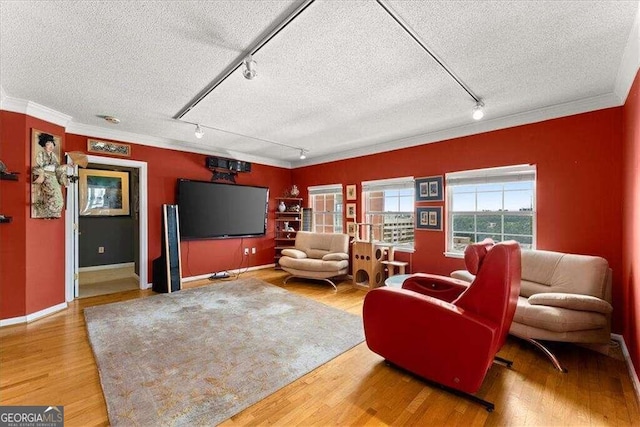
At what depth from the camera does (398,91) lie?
2.63 metres

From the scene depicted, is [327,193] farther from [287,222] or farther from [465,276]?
[465,276]

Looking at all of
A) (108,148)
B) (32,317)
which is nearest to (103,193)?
(108,148)

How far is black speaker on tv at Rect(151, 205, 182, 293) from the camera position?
417 cm

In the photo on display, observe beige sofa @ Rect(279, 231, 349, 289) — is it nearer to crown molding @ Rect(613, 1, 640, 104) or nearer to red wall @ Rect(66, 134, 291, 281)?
red wall @ Rect(66, 134, 291, 281)

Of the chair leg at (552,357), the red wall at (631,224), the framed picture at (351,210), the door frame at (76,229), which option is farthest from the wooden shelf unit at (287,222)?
the red wall at (631,224)

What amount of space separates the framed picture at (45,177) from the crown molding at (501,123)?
4368 millimetres

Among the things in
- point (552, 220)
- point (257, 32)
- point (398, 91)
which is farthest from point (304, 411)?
point (552, 220)

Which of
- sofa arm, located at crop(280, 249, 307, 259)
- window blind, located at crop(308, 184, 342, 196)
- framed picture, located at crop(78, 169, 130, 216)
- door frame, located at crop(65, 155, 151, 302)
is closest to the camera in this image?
door frame, located at crop(65, 155, 151, 302)

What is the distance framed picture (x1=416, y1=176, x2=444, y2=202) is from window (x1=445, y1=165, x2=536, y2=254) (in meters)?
0.11

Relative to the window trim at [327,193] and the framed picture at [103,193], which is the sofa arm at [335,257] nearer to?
the window trim at [327,193]

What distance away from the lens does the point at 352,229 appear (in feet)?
16.0

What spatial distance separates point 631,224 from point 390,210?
282 cm

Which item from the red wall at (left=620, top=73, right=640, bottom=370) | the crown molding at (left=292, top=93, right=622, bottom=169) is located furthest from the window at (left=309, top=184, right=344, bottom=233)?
the red wall at (left=620, top=73, right=640, bottom=370)

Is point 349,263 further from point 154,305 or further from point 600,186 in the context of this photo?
point 600,186
